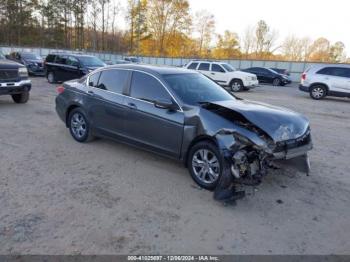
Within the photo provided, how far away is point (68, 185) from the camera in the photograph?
4.14 m

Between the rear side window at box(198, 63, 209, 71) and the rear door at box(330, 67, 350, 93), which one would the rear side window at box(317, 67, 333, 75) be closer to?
the rear door at box(330, 67, 350, 93)

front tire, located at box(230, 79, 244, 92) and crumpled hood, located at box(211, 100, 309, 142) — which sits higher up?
crumpled hood, located at box(211, 100, 309, 142)

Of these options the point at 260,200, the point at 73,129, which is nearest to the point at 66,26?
the point at 73,129

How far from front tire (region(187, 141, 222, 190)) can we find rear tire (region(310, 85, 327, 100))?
44.4 feet

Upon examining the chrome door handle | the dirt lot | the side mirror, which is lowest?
the dirt lot

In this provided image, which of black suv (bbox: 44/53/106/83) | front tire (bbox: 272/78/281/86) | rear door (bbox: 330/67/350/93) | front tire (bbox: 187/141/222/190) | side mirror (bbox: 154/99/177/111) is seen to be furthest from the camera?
front tire (bbox: 272/78/281/86)

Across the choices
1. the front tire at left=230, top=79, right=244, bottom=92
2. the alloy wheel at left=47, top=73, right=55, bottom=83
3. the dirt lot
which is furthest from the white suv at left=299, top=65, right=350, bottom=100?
the alloy wheel at left=47, top=73, right=55, bottom=83

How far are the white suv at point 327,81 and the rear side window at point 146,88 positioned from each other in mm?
13210

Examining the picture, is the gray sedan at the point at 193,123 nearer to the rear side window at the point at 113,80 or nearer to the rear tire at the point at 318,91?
the rear side window at the point at 113,80

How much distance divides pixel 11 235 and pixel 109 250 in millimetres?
1039

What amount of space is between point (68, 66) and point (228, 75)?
9.05 m

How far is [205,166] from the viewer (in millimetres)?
4156

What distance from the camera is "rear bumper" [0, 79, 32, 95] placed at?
8672 mm

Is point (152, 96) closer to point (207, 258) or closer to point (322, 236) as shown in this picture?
point (207, 258)
